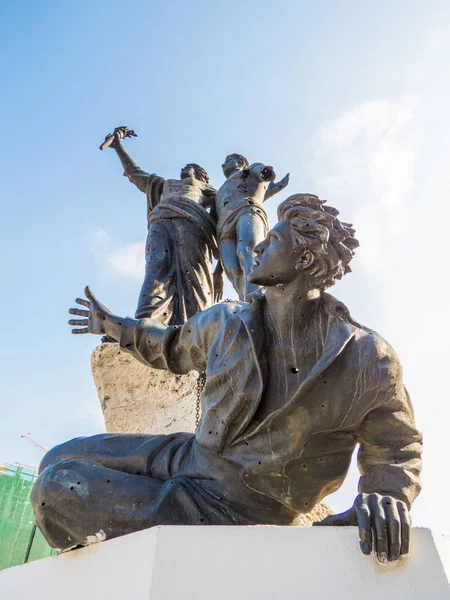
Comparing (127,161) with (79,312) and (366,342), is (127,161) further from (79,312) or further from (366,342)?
(366,342)

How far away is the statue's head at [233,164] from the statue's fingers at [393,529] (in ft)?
12.5

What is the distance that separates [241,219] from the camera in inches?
162

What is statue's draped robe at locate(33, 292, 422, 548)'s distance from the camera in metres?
1.57

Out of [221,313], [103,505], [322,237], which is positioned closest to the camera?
[103,505]

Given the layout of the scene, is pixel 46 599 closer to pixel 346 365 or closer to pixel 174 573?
pixel 174 573

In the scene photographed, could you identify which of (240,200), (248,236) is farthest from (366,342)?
(240,200)

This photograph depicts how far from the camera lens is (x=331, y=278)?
1.81 m

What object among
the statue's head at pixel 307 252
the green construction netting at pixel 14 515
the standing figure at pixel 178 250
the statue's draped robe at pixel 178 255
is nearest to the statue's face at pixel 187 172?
the standing figure at pixel 178 250

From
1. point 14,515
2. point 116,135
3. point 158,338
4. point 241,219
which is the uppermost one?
point 116,135

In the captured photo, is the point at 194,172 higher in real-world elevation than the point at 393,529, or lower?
higher

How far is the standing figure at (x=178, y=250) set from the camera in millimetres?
4000

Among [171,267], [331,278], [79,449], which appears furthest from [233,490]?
[171,267]

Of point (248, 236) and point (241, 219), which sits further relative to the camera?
point (241, 219)

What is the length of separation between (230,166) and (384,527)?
Answer: 3942mm
